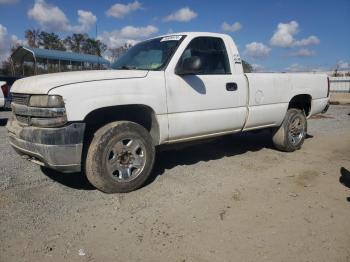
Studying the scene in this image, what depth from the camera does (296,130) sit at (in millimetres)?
6531

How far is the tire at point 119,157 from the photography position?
12.8ft

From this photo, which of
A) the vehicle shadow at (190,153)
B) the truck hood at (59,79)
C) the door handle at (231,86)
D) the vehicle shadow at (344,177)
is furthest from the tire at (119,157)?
the vehicle shadow at (344,177)

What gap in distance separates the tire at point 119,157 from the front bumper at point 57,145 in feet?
0.69

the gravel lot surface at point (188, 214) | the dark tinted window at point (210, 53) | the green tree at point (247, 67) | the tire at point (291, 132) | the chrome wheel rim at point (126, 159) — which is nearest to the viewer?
the gravel lot surface at point (188, 214)

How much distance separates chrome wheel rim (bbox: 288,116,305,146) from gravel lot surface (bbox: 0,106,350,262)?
0.85 metres

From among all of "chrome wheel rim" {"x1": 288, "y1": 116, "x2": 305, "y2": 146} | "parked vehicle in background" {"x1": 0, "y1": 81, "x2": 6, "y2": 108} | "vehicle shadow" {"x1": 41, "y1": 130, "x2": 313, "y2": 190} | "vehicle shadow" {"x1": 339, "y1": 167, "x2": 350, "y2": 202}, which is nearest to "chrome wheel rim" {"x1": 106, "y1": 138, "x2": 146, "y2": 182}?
"vehicle shadow" {"x1": 41, "y1": 130, "x2": 313, "y2": 190}

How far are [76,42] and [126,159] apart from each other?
4348 cm

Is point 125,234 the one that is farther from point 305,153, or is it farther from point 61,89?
point 305,153

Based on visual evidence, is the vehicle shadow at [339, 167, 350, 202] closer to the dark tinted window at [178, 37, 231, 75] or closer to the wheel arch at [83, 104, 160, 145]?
the dark tinted window at [178, 37, 231, 75]

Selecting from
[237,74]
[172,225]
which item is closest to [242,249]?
[172,225]

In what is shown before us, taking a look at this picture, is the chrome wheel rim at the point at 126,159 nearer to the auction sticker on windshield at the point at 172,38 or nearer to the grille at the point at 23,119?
the grille at the point at 23,119

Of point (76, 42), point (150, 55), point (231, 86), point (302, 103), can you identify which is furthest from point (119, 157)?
point (76, 42)

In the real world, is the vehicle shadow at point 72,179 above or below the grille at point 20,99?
below

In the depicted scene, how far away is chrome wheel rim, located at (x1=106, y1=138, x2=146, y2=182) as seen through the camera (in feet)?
13.3
